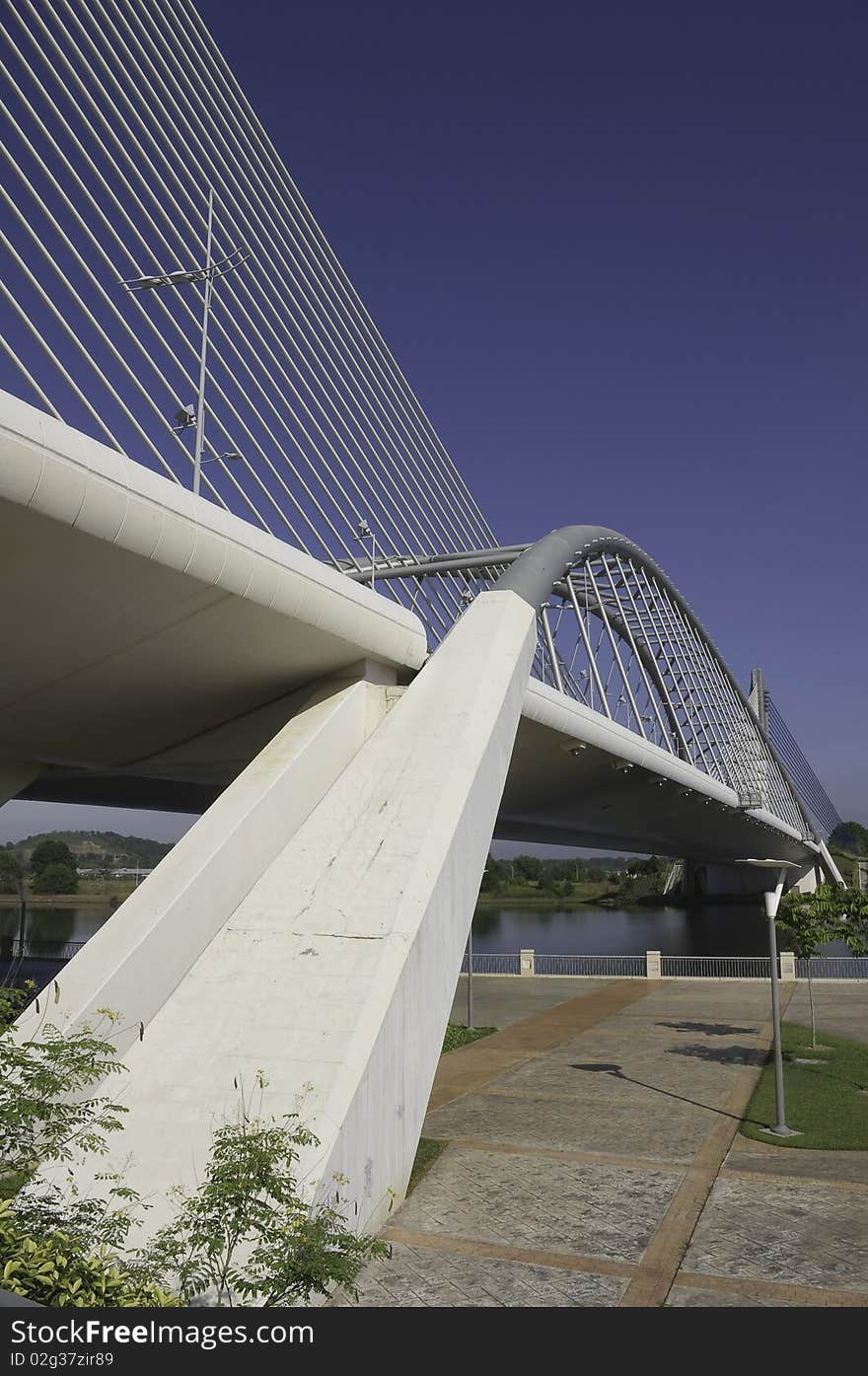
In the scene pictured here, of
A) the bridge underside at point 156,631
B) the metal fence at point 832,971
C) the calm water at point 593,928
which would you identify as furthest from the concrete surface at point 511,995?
the calm water at point 593,928

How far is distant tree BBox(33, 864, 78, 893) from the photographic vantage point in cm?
11400

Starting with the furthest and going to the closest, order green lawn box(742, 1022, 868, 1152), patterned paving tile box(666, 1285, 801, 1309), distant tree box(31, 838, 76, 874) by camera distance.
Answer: distant tree box(31, 838, 76, 874), green lawn box(742, 1022, 868, 1152), patterned paving tile box(666, 1285, 801, 1309)

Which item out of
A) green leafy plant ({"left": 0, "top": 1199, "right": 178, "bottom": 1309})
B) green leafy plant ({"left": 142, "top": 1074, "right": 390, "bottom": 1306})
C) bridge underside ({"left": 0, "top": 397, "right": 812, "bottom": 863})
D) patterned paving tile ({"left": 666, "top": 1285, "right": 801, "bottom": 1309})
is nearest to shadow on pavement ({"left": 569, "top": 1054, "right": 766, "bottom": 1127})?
patterned paving tile ({"left": 666, "top": 1285, "right": 801, "bottom": 1309})

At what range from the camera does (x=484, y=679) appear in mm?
12789

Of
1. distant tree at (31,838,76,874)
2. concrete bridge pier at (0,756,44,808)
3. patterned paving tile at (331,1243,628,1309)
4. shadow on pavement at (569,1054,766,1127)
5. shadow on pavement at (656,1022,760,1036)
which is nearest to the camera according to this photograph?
patterned paving tile at (331,1243,628,1309)

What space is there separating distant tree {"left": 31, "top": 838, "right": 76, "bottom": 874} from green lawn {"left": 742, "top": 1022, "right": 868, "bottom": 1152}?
115840 mm

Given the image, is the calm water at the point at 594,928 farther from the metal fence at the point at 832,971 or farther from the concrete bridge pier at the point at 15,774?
the concrete bridge pier at the point at 15,774

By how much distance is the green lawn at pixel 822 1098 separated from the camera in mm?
11781

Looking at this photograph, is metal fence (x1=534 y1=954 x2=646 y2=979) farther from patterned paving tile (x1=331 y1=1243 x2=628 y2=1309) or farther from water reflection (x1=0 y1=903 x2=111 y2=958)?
patterned paving tile (x1=331 y1=1243 x2=628 y2=1309)

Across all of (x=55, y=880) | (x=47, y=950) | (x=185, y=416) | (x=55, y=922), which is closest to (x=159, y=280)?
(x=185, y=416)

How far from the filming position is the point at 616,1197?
951 cm

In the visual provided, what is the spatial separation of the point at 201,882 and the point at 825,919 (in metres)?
12.9

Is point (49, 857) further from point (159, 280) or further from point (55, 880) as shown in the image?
point (159, 280)
